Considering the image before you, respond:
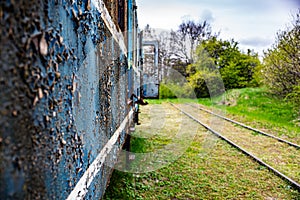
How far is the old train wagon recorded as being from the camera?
44cm

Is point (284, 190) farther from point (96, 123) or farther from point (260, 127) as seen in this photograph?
point (260, 127)

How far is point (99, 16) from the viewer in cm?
122

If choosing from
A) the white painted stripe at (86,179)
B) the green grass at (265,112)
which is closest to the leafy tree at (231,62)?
the green grass at (265,112)

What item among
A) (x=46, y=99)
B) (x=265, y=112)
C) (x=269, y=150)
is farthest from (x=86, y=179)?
(x=265, y=112)

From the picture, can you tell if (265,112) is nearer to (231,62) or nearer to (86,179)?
(231,62)

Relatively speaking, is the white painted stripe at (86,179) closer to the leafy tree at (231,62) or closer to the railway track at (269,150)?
the railway track at (269,150)

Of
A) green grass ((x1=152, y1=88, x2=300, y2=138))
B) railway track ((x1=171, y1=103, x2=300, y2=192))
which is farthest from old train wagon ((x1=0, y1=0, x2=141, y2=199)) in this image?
green grass ((x1=152, y1=88, x2=300, y2=138))

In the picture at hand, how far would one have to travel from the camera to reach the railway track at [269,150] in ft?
13.3

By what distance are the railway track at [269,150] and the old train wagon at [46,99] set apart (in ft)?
10.8

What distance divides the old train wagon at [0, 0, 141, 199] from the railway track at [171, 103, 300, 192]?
129 inches

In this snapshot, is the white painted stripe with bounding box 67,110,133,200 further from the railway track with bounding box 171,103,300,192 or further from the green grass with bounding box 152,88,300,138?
the green grass with bounding box 152,88,300,138

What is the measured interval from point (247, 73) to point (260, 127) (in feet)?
35.7

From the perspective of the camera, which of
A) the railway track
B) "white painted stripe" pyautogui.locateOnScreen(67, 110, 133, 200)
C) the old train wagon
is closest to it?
the old train wagon

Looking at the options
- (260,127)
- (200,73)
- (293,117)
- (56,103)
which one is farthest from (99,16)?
(200,73)
